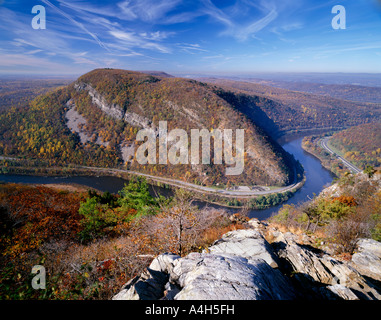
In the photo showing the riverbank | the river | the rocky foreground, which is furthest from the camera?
the river

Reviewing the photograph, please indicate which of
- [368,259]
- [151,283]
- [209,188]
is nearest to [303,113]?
[209,188]

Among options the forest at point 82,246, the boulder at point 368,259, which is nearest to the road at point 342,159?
the boulder at point 368,259

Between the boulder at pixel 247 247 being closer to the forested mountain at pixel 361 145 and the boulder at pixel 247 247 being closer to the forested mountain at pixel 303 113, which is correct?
the forested mountain at pixel 361 145

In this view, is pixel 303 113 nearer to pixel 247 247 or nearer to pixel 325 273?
pixel 325 273

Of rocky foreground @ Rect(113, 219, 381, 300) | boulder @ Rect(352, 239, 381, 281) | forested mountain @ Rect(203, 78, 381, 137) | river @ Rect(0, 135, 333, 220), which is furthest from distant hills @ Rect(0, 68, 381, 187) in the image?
rocky foreground @ Rect(113, 219, 381, 300)

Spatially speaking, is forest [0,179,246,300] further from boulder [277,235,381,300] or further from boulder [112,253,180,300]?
boulder [277,235,381,300]
